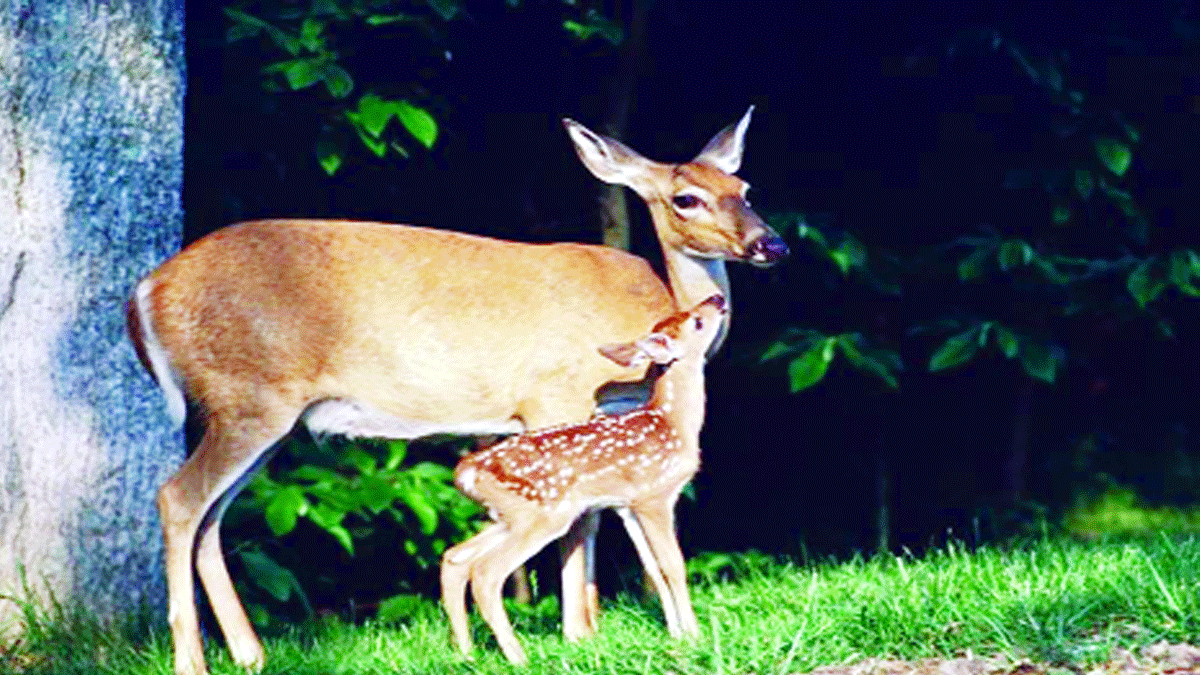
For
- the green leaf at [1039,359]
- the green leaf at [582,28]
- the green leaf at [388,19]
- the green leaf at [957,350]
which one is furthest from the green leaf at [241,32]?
the green leaf at [1039,359]

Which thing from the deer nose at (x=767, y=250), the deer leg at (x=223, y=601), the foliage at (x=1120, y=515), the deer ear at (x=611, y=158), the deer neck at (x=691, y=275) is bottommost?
the foliage at (x=1120, y=515)

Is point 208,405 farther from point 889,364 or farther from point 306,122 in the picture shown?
point 889,364

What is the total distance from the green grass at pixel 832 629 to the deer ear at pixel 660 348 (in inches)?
29.2

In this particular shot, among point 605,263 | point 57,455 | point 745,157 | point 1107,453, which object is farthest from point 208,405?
point 1107,453

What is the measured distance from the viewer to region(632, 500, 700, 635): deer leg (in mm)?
6578

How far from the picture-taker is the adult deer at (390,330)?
725 cm

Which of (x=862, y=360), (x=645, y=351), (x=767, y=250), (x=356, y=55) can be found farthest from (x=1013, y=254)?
(x=645, y=351)

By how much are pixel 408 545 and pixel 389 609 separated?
0.26 metres

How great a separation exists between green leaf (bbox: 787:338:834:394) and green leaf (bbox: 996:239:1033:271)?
0.77m

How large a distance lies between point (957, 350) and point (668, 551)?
114 inches

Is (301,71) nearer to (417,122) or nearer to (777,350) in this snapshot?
(417,122)

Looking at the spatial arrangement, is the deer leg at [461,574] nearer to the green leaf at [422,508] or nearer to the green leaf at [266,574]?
the green leaf at [266,574]

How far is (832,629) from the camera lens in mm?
5992

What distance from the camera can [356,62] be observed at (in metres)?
9.48
